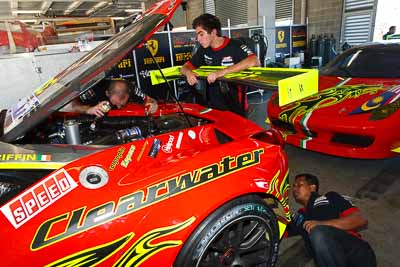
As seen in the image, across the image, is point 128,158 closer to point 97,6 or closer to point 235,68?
point 235,68

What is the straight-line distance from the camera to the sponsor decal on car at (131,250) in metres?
1.03

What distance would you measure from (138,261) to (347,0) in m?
10.5

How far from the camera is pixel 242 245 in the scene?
1.51 metres

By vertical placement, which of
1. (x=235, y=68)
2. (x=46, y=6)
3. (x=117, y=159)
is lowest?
(x=117, y=159)

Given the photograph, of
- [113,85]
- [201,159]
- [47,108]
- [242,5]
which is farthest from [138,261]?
[242,5]

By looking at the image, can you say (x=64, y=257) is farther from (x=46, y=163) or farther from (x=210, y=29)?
(x=210, y=29)

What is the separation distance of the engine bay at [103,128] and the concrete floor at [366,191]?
1100 millimetres

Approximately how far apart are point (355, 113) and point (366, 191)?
72 centimetres

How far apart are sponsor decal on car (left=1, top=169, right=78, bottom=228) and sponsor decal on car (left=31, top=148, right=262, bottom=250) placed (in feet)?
0.20

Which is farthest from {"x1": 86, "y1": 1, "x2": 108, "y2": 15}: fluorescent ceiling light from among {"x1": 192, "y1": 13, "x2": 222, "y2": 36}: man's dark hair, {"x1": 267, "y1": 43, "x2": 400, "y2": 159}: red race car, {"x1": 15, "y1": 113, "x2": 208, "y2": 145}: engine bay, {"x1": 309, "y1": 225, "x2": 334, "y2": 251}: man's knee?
{"x1": 309, "y1": 225, "x2": 334, "y2": 251}: man's knee

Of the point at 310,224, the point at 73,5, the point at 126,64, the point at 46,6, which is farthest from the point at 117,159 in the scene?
the point at 73,5

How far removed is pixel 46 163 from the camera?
1.09 m

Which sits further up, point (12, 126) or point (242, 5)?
point (242, 5)

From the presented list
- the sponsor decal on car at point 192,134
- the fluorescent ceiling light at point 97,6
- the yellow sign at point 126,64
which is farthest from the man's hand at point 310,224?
the fluorescent ceiling light at point 97,6
